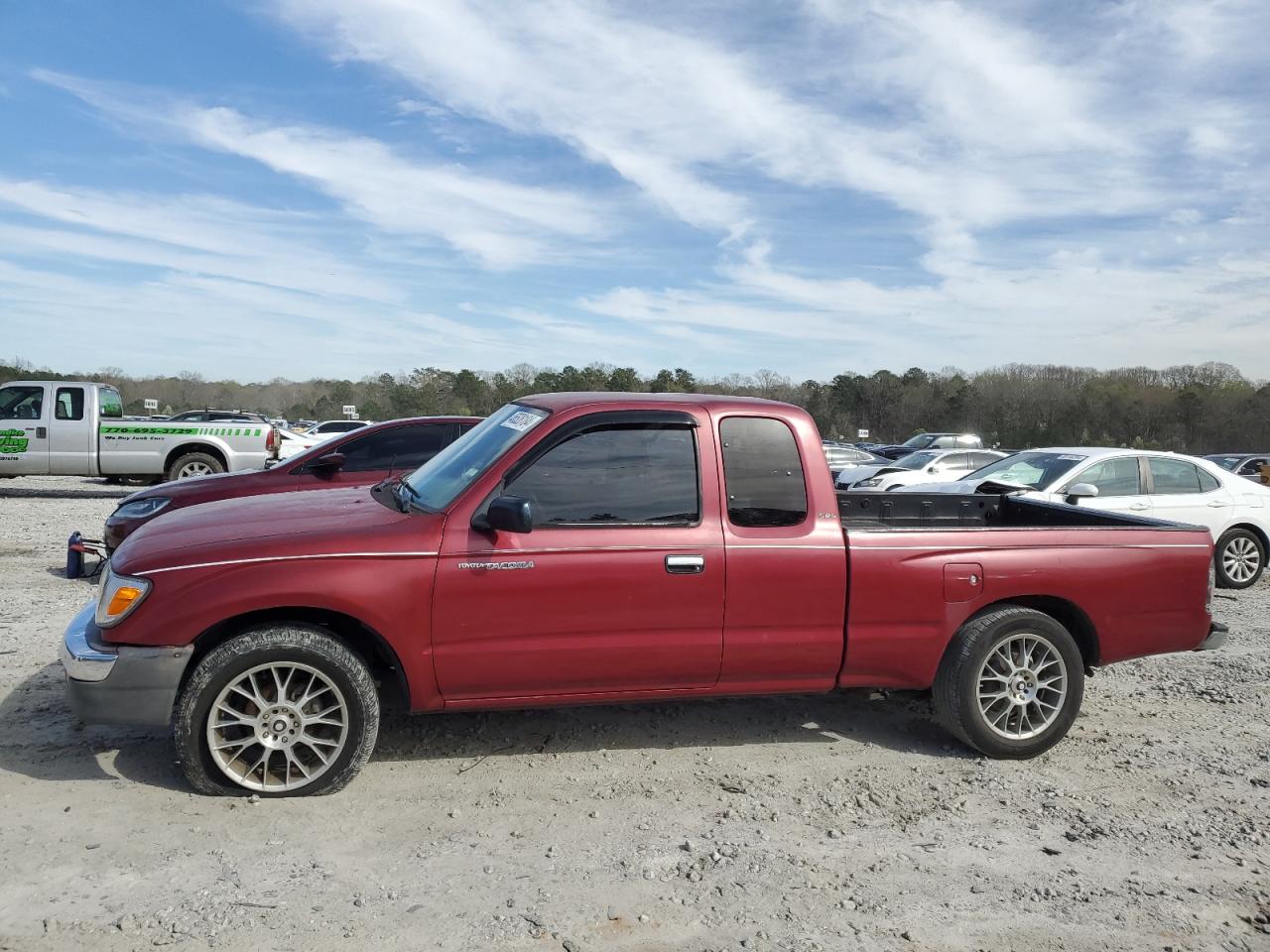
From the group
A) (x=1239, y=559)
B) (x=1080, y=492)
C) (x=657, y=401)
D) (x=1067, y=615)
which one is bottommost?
(x=1239, y=559)

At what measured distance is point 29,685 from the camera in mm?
5312

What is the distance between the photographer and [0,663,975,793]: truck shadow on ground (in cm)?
437

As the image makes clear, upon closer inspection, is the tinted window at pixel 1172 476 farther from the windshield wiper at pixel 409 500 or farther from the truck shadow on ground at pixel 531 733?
the windshield wiper at pixel 409 500

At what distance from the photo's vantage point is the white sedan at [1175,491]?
959cm

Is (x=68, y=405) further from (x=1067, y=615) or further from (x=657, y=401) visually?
(x=1067, y=615)

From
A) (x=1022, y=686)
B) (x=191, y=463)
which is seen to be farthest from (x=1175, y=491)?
(x=191, y=463)

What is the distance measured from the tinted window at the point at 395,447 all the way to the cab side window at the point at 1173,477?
7.46 meters

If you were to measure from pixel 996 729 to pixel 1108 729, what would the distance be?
1.01 m

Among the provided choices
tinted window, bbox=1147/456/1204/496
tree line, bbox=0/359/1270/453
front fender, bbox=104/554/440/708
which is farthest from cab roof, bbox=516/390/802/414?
tree line, bbox=0/359/1270/453

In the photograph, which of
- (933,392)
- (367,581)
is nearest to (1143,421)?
(933,392)

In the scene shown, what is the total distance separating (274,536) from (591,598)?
4.73ft

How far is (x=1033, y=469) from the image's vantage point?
1016cm

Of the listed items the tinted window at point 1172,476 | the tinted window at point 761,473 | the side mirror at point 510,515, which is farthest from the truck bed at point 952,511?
the tinted window at point 1172,476

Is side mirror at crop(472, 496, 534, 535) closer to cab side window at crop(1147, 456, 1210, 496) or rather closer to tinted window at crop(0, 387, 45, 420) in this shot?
cab side window at crop(1147, 456, 1210, 496)
